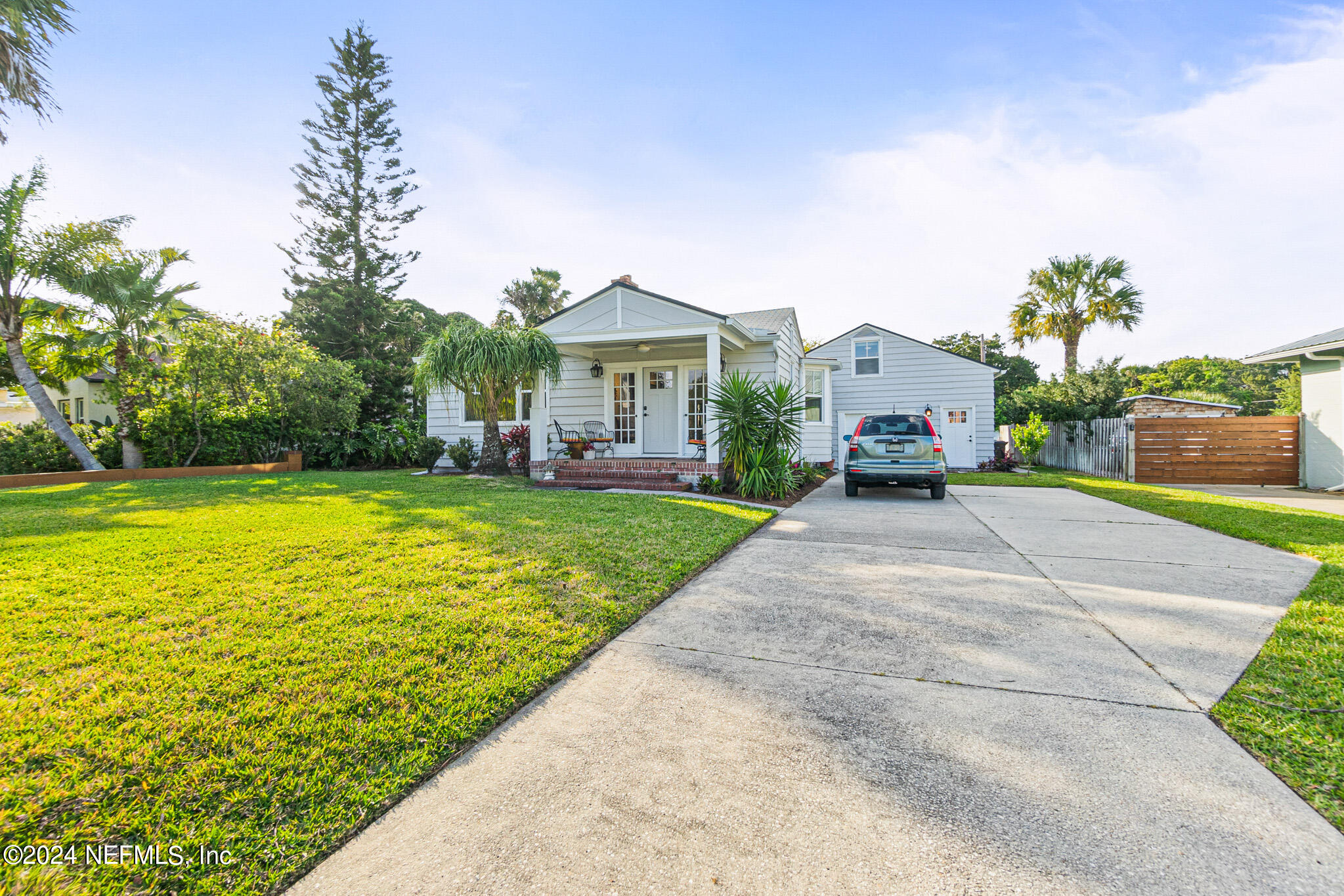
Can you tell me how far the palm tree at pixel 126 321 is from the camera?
12117 mm

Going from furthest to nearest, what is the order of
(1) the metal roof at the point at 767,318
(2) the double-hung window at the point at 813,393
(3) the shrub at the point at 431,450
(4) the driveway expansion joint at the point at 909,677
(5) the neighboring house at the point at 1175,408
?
(5) the neighboring house at the point at 1175,408 < (2) the double-hung window at the point at 813,393 < (3) the shrub at the point at 431,450 < (1) the metal roof at the point at 767,318 < (4) the driveway expansion joint at the point at 909,677

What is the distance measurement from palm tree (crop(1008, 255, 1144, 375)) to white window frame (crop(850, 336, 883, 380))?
20.4ft

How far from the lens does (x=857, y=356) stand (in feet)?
60.8

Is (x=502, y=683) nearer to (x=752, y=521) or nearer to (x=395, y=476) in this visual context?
(x=752, y=521)

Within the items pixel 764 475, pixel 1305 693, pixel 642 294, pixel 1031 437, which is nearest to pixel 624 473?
pixel 764 475

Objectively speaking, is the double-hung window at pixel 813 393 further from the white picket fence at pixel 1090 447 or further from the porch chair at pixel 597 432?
the white picket fence at pixel 1090 447

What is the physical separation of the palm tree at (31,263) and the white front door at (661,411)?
1230 centimetres

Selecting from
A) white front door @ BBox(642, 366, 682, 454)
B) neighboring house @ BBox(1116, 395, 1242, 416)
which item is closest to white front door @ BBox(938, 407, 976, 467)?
neighboring house @ BBox(1116, 395, 1242, 416)

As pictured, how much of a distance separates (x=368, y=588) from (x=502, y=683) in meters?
1.76

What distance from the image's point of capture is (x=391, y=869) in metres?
1.46

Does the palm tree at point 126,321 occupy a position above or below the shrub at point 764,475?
above

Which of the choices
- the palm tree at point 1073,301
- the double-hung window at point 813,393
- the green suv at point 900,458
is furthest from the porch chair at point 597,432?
the palm tree at point 1073,301

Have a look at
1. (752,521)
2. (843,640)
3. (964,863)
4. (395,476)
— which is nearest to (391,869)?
(964,863)

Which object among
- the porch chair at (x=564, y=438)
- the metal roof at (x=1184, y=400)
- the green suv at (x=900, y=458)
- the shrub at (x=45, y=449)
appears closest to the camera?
the green suv at (x=900, y=458)
